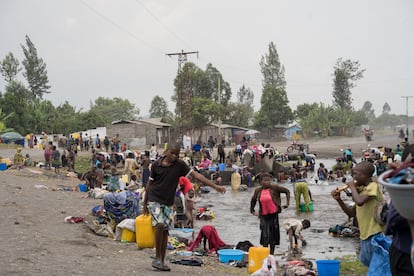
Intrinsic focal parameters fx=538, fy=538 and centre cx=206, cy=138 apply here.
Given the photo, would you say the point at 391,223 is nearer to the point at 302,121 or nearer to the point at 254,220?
the point at 254,220

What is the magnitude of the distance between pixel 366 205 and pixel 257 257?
2.79m

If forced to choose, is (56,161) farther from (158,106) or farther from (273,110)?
(158,106)

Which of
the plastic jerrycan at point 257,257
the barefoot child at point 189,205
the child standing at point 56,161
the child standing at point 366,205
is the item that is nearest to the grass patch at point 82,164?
the child standing at point 56,161

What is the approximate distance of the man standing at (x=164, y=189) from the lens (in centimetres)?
674

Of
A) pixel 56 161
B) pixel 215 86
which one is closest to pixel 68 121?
pixel 215 86

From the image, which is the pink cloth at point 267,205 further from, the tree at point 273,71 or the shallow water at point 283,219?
the tree at point 273,71

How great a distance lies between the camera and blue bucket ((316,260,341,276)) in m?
7.30

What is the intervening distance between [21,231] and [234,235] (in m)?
4.80

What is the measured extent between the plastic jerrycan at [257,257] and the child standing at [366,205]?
253 centimetres

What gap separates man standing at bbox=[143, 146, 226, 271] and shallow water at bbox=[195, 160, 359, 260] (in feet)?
12.6

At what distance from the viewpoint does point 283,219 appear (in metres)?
14.4

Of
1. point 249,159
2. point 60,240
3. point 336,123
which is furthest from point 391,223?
point 336,123

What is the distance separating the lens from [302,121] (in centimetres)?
7200

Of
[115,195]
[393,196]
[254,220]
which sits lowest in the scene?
[254,220]
